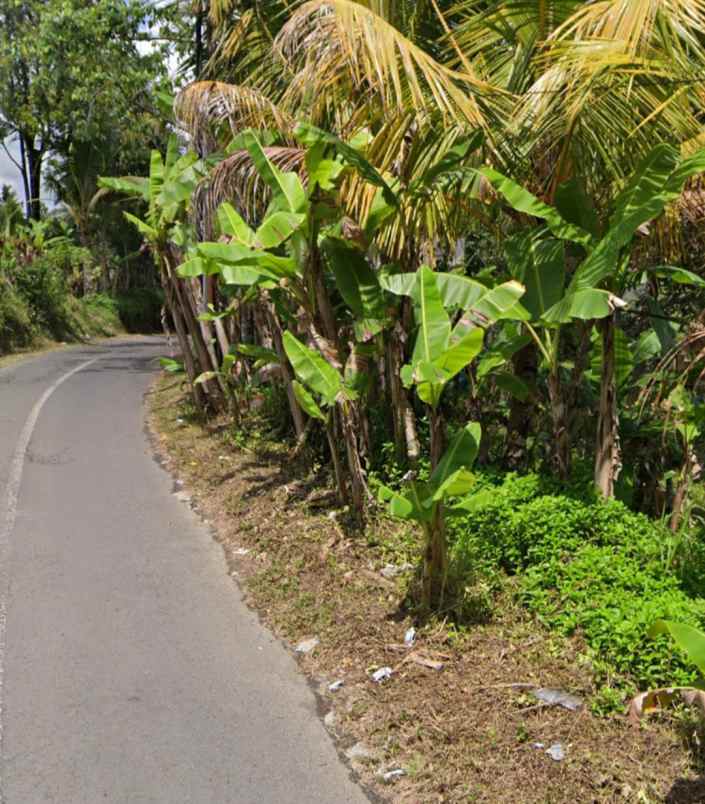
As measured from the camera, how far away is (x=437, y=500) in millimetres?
5105

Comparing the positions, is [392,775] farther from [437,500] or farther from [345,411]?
[345,411]

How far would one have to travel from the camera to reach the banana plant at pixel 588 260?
5215 mm

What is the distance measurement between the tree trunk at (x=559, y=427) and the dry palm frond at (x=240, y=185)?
280 cm

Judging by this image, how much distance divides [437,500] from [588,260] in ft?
6.11

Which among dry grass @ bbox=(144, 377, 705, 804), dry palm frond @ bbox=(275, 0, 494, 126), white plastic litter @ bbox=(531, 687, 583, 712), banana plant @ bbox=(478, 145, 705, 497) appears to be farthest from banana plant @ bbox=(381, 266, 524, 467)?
white plastic litter @ bbox=(531, 687, 583, 712)

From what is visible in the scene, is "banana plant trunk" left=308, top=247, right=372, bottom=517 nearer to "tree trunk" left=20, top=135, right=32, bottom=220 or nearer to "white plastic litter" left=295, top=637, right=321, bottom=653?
"white plastic litter" left=295, top=637, right=321, bottom=653

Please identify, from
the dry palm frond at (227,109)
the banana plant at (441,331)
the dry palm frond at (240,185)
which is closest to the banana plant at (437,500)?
the banana plant at (441,331)

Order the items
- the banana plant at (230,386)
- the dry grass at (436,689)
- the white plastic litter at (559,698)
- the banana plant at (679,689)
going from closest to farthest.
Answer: the banana plant at (679,689), the dry grass at (436,689), the white plastic litter at (559,698), the banana plant at (230,386)

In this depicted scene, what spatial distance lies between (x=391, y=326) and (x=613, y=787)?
4253 mm

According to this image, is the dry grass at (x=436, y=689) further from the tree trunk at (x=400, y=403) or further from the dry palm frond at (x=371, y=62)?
the dry palm frond at (x=371, y=62)

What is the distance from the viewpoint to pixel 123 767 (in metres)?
4.13

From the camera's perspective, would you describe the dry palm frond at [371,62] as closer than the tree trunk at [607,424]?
Yes

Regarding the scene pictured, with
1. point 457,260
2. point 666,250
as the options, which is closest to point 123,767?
point 666,250

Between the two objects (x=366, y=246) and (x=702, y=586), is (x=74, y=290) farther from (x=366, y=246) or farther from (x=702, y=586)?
(x=702, y=586)
